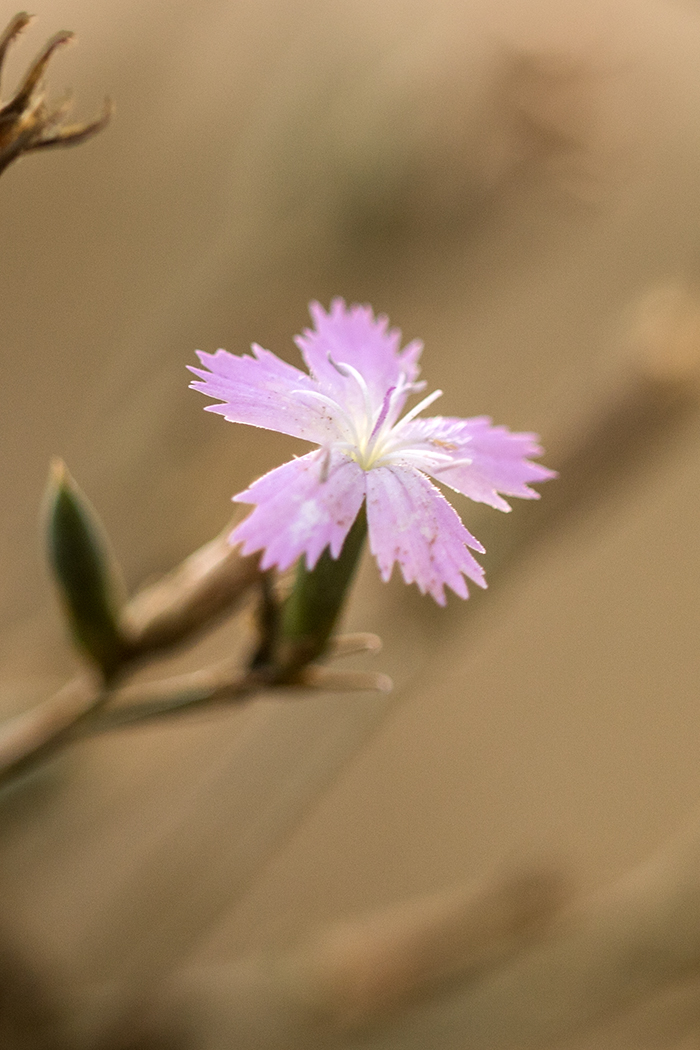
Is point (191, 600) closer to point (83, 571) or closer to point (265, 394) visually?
point (83, 571)

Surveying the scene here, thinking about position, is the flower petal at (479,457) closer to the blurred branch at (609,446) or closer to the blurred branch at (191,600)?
the blurred branch at (191,600)

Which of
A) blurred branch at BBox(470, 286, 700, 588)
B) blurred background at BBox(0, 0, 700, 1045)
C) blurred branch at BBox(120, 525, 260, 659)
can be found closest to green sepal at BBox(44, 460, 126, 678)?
blurred branch at BBox(120, 525, 260, 659)

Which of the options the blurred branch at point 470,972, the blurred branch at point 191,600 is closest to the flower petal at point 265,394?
the blurred branch at point 191,600

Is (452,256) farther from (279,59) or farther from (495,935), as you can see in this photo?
(495,935)

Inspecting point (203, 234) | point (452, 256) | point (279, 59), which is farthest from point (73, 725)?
point (279, 59)

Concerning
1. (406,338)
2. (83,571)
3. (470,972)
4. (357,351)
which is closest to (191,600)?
(83,571)

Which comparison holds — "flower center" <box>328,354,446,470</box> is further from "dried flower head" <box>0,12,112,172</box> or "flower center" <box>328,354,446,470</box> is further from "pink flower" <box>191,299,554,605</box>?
"dried flower head" <box>0,12,112,172</box>
